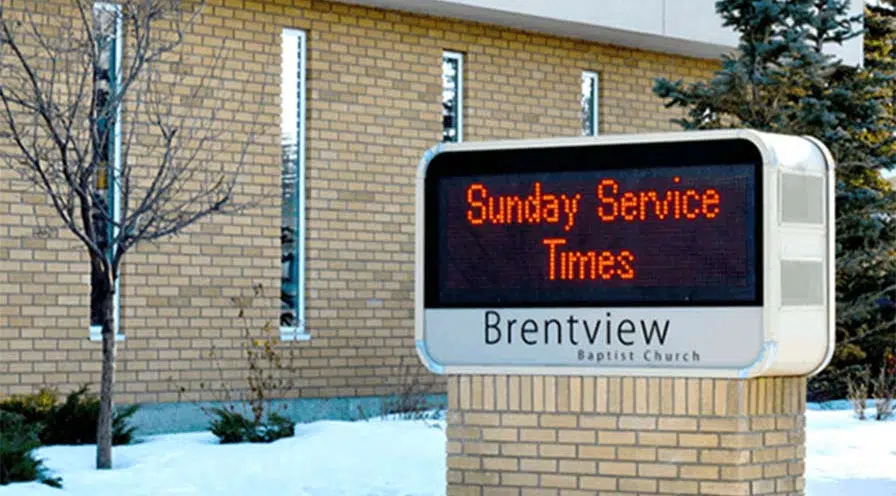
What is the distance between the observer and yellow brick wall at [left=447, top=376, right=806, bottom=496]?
936 cm

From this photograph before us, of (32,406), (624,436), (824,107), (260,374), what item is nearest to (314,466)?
(32,406)

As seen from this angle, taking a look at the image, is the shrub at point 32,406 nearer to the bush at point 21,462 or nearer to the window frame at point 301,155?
the bush at point 21,462

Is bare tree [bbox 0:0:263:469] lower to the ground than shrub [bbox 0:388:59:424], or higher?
higher

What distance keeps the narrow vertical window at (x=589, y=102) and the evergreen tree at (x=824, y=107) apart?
3.96ft

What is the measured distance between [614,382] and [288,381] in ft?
30.2

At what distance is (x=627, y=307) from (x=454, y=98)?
37.3 feet

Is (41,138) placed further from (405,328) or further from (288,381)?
(405,328)

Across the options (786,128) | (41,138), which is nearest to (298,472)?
(41,138)

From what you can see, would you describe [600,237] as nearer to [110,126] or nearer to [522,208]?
[522,208]

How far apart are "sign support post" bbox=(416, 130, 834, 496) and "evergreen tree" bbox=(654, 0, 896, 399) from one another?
Result: 10506mm

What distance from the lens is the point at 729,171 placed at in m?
9.16

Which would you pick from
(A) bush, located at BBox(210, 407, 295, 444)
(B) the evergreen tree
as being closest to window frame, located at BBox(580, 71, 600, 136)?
(B) the evergreen tree

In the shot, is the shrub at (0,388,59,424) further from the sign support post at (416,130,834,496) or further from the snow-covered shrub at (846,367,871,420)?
the snow-covered shrub at (846,367,871,420)

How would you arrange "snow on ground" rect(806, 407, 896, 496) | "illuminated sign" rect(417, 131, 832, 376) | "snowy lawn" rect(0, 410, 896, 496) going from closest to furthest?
"illuminated sign" rect(417, 131, 832, 376), "snowy lawn" rect(0, 410, 896, 496), "snow on ground" rect(806, 407, 896, 496)
